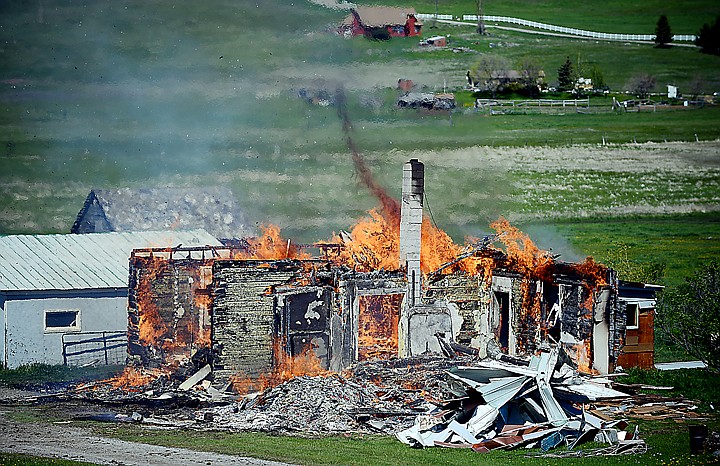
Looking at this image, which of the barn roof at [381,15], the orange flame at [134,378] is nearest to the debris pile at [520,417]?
the orange flame at [134,378]

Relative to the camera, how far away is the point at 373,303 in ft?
100

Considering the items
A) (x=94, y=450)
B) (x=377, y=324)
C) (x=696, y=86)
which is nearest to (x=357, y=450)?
(x=94, y=450)

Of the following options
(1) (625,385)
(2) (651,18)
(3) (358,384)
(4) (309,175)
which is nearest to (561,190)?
(2) (651,18)

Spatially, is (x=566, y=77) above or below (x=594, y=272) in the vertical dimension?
above

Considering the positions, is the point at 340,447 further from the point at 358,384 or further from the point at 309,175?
the point at 309,175

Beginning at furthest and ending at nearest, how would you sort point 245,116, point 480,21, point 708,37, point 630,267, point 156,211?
point 708,37 < point 480,21 < point 630,267 < point 245,116 < point 156,211

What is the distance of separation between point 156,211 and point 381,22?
32.8 ft

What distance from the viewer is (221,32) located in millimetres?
36344

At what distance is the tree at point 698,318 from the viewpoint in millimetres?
28766

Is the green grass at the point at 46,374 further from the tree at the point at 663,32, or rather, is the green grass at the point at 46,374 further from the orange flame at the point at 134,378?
the tree at the point at 663,32

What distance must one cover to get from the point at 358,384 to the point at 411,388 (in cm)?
136

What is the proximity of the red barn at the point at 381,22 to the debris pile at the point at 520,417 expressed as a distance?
15.6 m

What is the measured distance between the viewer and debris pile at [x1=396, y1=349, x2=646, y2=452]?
2309cm

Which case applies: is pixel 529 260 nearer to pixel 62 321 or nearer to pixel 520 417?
pixel 520 417
